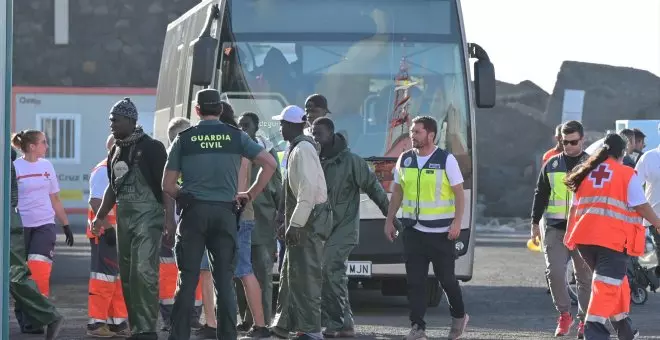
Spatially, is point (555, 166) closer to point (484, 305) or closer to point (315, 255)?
point (315, 255)

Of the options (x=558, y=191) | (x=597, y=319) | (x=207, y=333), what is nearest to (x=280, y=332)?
(x=207, y=333)

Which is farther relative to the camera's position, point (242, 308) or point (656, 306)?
point (656, 306)

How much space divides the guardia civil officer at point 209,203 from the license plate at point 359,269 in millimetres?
4474

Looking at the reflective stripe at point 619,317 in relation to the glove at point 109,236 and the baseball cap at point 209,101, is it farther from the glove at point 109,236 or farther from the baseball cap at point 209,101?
the glove at point 109,236

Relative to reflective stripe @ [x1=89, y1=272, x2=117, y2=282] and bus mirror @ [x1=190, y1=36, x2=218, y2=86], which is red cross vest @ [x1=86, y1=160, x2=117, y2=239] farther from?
bus mirror @ [x1=190, y1=36, x2=218, y2=86]

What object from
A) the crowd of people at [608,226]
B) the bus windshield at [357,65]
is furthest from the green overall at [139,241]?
the bus windshield at [357,65]

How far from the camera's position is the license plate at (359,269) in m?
15.5

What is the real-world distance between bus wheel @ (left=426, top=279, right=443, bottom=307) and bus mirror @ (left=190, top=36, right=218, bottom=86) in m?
3.20

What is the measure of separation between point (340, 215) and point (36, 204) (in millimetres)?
2760

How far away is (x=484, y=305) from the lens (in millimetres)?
16938

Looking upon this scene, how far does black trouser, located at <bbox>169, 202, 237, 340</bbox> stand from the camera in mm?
10953

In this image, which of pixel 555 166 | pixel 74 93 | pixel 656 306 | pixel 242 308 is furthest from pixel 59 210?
pixel 74 93

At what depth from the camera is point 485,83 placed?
616 inches

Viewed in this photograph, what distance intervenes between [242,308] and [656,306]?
5285mm
